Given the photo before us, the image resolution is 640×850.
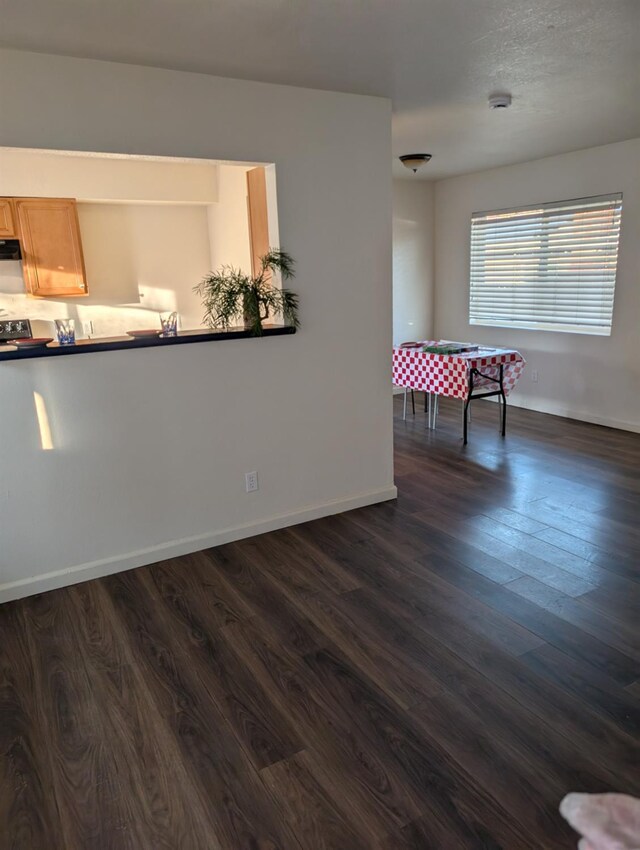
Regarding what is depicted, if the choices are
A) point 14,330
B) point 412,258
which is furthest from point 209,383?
point 412,258

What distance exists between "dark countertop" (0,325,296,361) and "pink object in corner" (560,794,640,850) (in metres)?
2.50

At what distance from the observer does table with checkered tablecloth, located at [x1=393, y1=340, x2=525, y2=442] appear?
4750mm

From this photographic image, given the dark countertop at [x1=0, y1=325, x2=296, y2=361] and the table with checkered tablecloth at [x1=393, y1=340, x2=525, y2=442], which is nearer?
the dark countertop at [x1=0, y1=325, x2=296, y2=361]

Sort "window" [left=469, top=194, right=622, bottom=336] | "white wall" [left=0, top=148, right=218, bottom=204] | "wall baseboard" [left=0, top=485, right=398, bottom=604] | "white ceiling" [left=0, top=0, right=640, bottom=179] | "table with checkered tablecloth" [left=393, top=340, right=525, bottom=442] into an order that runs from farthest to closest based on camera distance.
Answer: "window" [left=469, top=194, right=622, bottom=336] < "table with checkered tablecloth" [left=393, top=340, right=525, bottom=442] < "white wall" [left=0, top=148, right=218, bottom=204] < "wall baseboard" [left=0, top=485, right=398, bottom=604] < "white ceiling" [left=0, top=0, right=640, bottom=179]

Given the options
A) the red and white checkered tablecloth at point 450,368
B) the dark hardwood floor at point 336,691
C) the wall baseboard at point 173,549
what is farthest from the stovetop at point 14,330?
the red and white checkered tablecloth at point 450,368

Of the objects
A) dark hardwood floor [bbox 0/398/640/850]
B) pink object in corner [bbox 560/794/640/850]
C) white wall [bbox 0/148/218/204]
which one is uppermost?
white wall [bbox 0/148/218/204]

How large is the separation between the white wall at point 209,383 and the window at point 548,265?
2.70 metres

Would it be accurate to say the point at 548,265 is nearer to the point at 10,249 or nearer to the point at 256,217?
the point at 256,217

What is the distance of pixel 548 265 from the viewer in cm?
559

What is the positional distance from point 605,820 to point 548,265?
540cm

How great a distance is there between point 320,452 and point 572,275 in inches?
135

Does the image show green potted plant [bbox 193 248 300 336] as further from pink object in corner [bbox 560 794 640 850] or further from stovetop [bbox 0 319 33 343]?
pink object in corner [bbox 560 794 640 850]

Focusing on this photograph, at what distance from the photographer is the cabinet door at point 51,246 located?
461cm

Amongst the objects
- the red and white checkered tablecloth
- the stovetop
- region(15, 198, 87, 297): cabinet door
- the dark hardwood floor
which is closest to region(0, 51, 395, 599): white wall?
the dark hardwood floor
